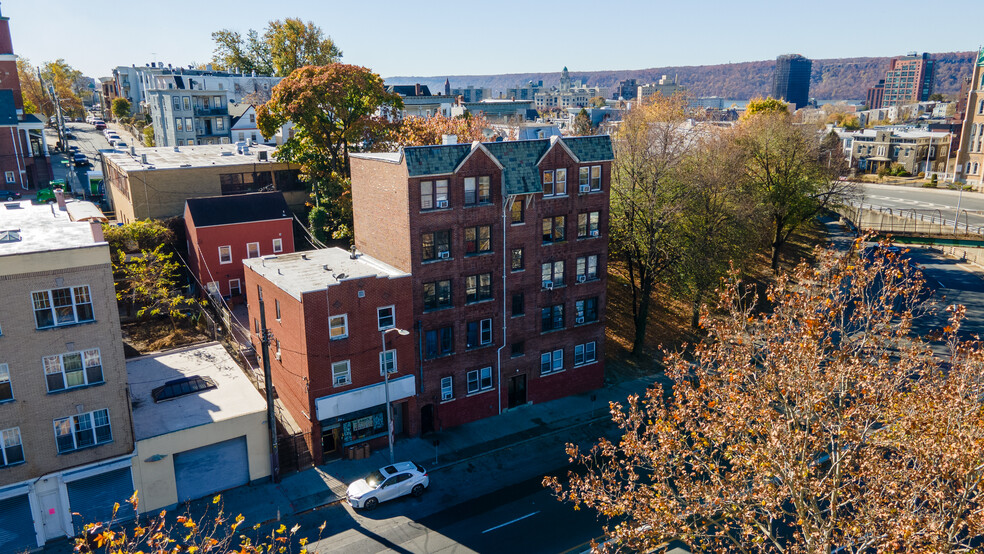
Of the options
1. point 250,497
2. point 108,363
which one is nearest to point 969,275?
point 250,497

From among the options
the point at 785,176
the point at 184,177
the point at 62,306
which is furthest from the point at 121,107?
the point at 785,176

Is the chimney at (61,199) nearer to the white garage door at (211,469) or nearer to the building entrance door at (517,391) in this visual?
the white garage door at (211,469)

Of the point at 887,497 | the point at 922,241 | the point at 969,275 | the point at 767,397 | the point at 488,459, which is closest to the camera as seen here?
the point at 887,497

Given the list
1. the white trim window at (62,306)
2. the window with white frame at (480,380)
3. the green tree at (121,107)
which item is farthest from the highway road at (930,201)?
the green tree at (121,107)

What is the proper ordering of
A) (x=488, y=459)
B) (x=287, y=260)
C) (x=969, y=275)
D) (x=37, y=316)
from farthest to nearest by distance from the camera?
(x=969, y=275) → (x=287, y=260) → (x=488, y=459) → (x=37, y=316)

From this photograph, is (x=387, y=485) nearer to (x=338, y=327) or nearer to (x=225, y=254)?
(x=338, y=327)

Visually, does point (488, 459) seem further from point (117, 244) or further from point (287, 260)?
point (117, 244)

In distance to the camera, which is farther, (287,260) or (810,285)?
(287,260)

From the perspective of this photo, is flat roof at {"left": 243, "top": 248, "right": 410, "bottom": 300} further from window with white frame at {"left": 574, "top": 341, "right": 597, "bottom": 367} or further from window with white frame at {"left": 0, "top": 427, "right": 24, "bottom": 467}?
window with white frame at {"left": 574, "top": 341, "right": 597, "bottom": 367}
